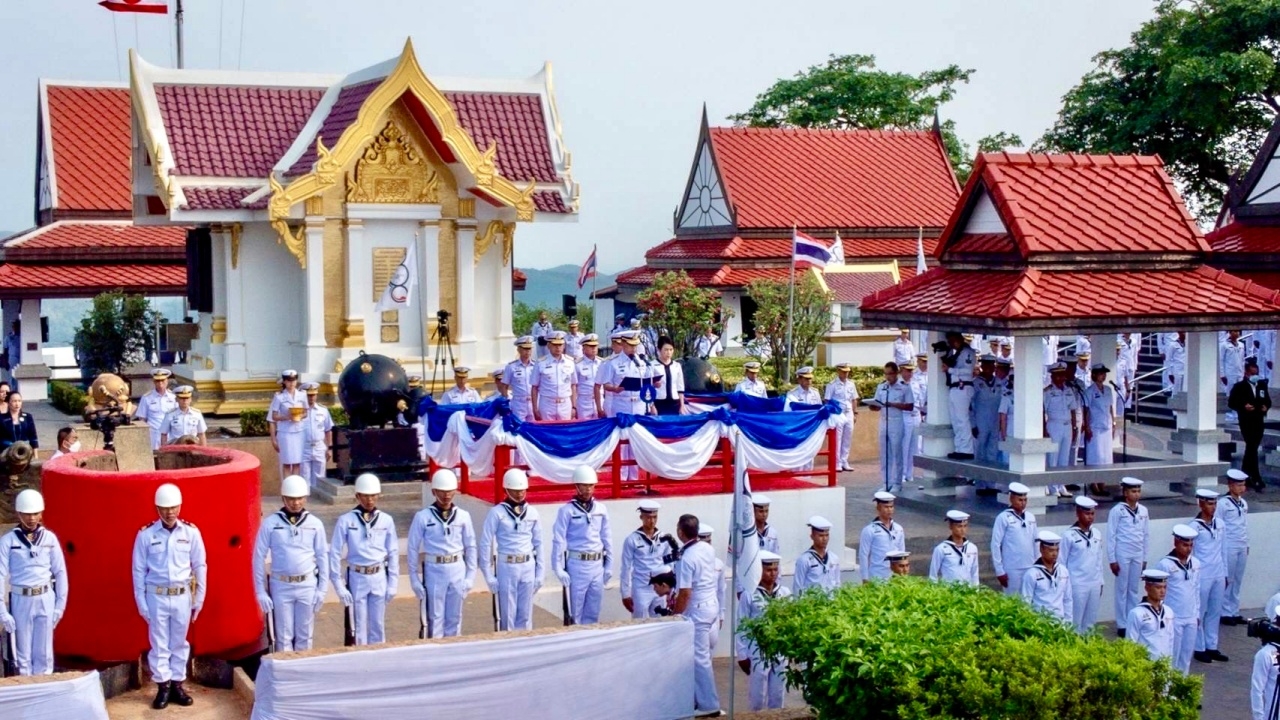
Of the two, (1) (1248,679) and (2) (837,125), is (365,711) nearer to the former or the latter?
(1) (1248,679)

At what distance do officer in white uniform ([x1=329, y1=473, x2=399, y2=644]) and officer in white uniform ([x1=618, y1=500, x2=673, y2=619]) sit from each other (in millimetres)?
2007

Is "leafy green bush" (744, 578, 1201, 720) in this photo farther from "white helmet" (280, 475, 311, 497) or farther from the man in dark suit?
the man in dark suit

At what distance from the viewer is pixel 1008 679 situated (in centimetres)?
1052

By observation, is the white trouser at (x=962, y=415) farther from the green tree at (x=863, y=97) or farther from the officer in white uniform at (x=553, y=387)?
the green tree at (x=863, y=97)

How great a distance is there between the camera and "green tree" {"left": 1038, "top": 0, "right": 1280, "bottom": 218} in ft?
135

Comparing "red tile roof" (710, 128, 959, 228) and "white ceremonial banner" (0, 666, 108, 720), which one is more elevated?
"red tile roof" (710, 128, 959, 228)

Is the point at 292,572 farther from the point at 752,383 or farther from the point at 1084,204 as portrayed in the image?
the point at 752,383

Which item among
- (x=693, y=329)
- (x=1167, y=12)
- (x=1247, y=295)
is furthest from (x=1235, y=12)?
(x=1247, y=295)

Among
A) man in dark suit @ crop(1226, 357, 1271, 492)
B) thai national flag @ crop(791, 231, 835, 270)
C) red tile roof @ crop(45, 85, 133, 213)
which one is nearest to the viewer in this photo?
man in dark suit @ crop(1226, 357, 1271, 492)

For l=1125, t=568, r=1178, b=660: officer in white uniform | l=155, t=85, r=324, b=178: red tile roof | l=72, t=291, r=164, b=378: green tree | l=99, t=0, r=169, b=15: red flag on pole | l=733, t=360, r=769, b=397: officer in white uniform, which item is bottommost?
l=1125, t=568, r=1178, b=660: officer in white uniform

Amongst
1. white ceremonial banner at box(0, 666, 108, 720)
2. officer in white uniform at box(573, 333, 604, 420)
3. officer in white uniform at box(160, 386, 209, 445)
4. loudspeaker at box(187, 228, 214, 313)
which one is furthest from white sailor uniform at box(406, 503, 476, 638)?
loudspeaker at box(187, 228, 214, 313)

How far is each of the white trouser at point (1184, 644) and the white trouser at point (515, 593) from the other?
5.99m

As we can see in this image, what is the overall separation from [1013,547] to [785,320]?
14718 millimetres

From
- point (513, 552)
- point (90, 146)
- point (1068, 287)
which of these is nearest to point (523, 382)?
point (513, 552)
